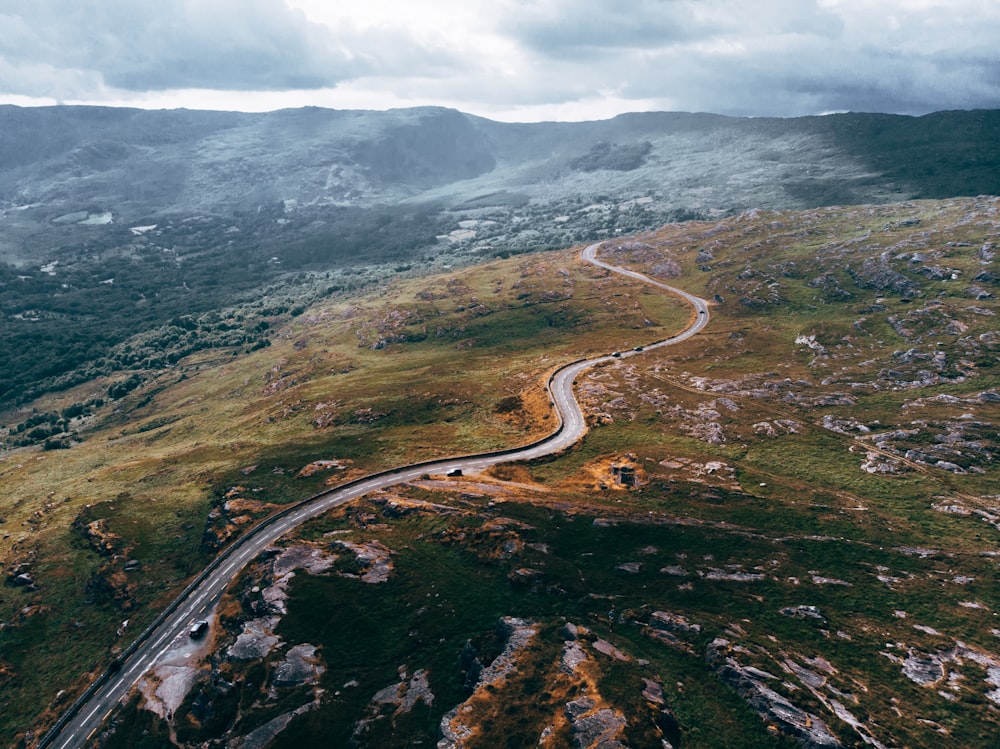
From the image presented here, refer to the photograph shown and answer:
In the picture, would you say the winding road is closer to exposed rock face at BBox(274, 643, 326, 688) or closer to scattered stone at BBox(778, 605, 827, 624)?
exposed rock face at BBox(274, 643, 326, 688)

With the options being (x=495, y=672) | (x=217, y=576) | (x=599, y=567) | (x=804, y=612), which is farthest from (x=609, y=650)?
(x=217, y=576)

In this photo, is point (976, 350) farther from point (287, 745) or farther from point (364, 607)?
point (287, 745)

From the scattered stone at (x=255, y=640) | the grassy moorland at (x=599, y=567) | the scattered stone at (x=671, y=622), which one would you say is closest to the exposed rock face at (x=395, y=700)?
the grassy moorland at (x=599, y=567)

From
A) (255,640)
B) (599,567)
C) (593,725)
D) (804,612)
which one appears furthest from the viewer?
(599,567)

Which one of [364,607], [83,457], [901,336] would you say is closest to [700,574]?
[364,607]

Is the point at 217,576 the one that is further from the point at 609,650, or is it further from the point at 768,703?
the point at 768,703

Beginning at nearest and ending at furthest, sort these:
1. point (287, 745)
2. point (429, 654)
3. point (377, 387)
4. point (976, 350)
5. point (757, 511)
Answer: point (287, 745), point (429, 654), point (757, 511), point (976, 350), point (377, 387)
